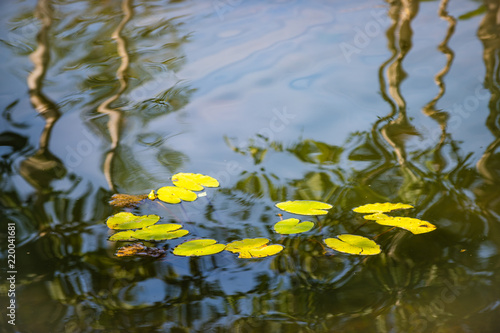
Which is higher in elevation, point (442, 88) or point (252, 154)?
point (442, 88)

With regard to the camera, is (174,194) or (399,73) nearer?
(174,194)

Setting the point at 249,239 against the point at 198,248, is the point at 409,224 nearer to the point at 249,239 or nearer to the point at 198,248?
the point at 249,239

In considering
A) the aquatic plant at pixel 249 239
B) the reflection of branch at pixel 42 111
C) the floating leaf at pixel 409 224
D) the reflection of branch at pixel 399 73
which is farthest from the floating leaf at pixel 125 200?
the reflection of branch at pixel 399 73

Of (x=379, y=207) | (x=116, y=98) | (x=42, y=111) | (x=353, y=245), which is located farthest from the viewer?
(x=116, y=98)

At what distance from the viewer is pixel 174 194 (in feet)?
4.72

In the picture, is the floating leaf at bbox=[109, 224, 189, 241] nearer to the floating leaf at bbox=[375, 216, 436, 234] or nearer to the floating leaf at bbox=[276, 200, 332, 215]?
the floating leaf at bbox=[276, 200, 332, 215]

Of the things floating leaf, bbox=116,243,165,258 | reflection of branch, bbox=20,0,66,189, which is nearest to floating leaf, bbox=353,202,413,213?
floating leaf, bbox=116,243,165,258

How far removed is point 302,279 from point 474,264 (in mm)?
437

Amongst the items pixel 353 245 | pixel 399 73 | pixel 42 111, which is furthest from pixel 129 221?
A: pixel 399 73

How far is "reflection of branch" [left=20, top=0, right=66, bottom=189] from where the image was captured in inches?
63.2

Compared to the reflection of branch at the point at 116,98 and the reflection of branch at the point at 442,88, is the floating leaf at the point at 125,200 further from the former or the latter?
the reflection of branch at the point at 442,88

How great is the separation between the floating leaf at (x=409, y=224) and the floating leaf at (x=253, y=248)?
0.30m

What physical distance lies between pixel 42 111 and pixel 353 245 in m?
1.41

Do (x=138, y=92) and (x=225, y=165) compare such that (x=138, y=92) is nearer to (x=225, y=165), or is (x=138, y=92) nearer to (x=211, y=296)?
(x=225, y=165)
